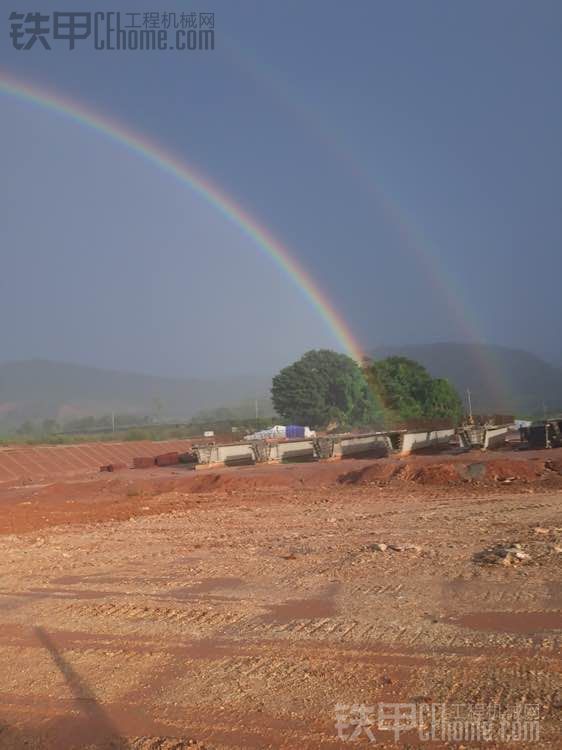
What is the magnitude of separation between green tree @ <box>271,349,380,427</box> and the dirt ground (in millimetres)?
79323

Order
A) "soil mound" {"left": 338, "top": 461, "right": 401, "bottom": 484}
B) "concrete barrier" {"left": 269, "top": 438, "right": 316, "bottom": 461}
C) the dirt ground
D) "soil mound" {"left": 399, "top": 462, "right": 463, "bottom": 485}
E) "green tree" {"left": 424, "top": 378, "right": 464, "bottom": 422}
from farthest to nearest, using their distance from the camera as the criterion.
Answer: "green tree" {"left": 424, "top": 378, "right": 464, "bottom": 422} → "concrete barrier" {"left": 269, "top": 438, "right": 316, "bottom": 461} → "soil mound" {"left": 338, "top": 461, "right": 401, "bottom": 484} → "soil mound" {"left": 399, "top": 462, "right": 463, "bottom": 485} → the dirt ground

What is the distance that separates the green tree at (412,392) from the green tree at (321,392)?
1216 cm

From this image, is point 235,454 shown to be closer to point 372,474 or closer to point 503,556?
point 372,474

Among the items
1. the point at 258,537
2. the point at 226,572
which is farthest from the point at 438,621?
the point at 258,537

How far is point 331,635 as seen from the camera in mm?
7551

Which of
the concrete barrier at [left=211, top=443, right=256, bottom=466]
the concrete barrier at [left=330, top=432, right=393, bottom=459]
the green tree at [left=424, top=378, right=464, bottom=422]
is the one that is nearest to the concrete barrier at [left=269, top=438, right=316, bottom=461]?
the concrete barrier at [left=211, top=443, right=256, bottom=466]

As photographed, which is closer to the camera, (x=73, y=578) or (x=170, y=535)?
(x=73, y=578)

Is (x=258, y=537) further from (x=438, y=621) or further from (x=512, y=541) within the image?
(x=438, y=621)

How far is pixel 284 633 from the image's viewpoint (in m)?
7.77

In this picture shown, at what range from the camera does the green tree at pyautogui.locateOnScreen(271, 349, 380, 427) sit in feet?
318

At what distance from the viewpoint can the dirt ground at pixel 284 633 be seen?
18.1ft

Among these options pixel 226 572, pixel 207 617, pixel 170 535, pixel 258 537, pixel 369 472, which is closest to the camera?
pixel 207 617

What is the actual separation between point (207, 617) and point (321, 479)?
2262 cm

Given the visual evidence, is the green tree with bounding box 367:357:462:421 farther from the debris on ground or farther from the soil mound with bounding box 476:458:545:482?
the debris on ground
